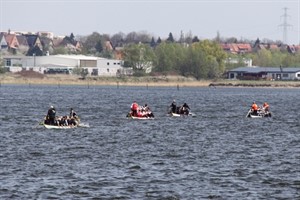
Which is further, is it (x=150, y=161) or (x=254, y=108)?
(x=254, y=108)

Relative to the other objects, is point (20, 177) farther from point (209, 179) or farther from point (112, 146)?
point (112, 146)

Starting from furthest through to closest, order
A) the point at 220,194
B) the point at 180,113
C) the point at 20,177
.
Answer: the point at 180,113 → the point at 20,177 → the point at 220,194

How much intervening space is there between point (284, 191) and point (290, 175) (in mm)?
4809

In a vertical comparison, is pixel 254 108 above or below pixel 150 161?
above

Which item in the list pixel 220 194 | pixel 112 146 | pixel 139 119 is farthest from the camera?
pixel 139 119

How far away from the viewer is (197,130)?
76000 millimetres

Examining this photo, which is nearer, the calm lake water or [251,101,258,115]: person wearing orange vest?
the calm lake water

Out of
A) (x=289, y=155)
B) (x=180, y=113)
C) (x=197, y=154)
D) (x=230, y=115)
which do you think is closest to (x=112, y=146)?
(x=197, y=154)

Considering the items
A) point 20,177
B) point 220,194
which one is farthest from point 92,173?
point 220,194

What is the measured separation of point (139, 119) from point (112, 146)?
26553 millimetres

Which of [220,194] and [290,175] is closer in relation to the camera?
[220,194]

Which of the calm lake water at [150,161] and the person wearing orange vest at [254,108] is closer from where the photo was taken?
the calm lake water at [150,161]

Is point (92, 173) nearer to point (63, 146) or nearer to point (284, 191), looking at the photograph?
point (284, 191)

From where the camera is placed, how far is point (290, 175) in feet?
154
